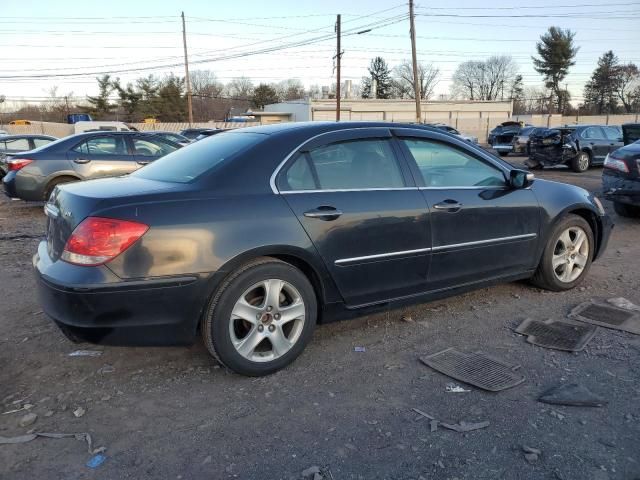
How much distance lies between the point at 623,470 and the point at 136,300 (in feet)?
8.24

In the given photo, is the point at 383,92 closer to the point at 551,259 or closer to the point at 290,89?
the point at 290,89

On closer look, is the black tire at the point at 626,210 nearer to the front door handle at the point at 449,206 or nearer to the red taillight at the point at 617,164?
the red taillight at the point at 617,164

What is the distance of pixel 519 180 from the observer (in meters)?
4.29

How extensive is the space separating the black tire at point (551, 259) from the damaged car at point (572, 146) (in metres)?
13.6

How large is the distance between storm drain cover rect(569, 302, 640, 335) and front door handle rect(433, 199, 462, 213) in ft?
4.43

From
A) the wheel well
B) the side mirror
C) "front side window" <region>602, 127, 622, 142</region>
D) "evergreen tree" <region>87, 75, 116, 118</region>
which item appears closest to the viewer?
the side mirror

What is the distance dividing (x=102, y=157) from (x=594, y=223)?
8300 millimetres

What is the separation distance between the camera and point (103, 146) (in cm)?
986

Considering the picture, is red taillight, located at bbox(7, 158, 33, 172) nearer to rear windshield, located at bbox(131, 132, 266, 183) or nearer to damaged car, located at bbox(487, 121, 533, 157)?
rear windshield, located at bbox(131, 132, 266, 183)

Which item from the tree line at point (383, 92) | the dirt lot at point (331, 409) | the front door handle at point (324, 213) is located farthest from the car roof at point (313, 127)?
the tree line at point (383, 92)

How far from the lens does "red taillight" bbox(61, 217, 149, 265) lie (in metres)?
2.83

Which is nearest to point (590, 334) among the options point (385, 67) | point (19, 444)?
point (19, 444)

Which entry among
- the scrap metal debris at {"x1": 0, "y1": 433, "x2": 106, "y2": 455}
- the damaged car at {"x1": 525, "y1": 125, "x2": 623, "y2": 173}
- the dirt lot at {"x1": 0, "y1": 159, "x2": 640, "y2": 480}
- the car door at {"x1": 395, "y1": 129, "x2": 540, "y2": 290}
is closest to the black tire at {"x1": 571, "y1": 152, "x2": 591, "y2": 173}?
the damaged car at {"x1": 525, "y1": 125, "x2": 623, "y2": 173}

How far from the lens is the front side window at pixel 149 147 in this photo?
10.1 metres
